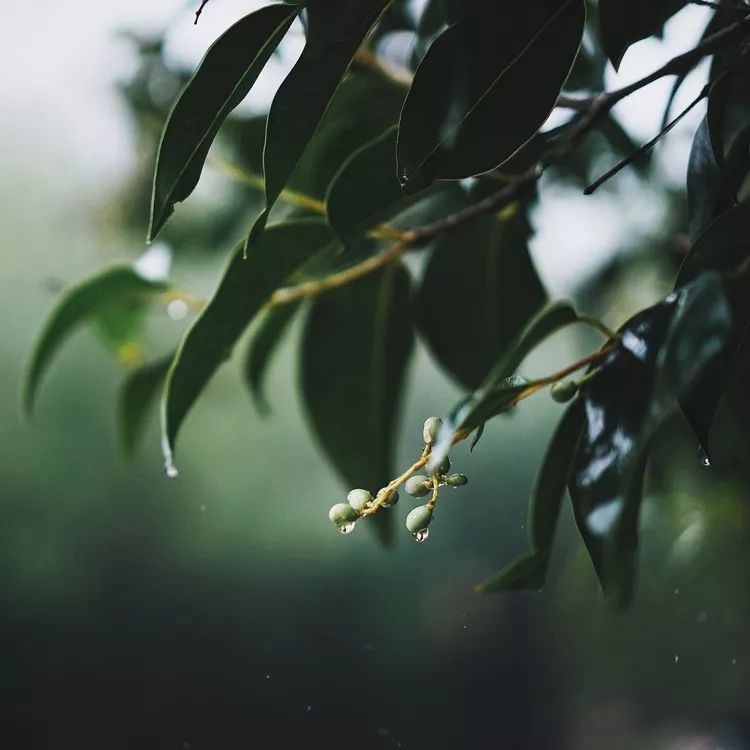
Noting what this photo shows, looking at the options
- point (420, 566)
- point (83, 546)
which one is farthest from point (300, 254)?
point (83, 546)

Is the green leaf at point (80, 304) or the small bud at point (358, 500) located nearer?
the small bud at point (358, 500)

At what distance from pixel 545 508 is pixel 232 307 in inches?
5.8

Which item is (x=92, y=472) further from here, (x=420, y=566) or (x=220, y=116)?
(x=220, y=116)

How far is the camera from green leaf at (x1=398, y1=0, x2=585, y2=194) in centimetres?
27

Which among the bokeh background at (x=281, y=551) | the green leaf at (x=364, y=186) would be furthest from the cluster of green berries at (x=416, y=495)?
the bokeh background at (x=281, y=551)

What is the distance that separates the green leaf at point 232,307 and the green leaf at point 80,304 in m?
0.16

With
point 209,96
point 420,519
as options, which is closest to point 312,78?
point 209,96

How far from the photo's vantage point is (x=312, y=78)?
27 cm

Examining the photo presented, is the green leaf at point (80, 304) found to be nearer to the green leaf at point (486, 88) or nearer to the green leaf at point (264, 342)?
the green leaf at point (264, 342)

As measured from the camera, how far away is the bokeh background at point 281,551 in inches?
27.3

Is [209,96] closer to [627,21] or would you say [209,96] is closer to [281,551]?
[627,21]

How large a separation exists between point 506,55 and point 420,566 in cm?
78

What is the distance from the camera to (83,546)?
1230 mm

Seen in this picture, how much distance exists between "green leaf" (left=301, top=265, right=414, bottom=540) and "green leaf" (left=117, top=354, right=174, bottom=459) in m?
0.10
